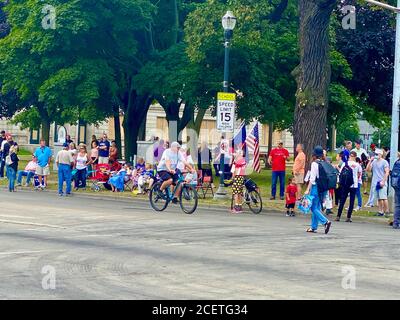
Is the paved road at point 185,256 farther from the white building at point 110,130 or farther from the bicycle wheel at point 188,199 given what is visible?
the white building at point 110,130

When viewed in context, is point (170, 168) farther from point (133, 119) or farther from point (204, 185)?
point (133, 119)

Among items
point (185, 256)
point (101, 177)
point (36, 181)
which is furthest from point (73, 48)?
point (185, 256)

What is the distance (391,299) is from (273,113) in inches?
1146

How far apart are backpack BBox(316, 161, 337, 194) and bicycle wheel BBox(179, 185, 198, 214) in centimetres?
492

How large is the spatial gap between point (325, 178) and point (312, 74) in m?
12.1

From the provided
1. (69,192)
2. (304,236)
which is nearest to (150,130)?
(69,192)

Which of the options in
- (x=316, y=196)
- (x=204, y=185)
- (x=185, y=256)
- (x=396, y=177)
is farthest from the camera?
(x=204, y=185)

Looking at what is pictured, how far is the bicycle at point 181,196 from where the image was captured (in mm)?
23484

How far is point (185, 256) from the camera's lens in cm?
1452

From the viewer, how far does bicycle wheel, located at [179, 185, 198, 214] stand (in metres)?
23.4

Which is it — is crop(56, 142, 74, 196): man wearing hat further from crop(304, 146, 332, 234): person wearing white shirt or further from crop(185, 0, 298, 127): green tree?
crop(304, 146, 332, 234): person wearing white shirt

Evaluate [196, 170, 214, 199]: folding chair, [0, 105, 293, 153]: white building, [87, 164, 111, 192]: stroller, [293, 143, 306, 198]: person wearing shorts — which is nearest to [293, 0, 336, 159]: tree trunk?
[196, 170, 214, 199]: folding chair

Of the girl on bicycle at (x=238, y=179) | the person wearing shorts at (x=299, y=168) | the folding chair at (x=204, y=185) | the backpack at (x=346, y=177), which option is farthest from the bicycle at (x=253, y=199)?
the folding chair at (x=204, y=185)
